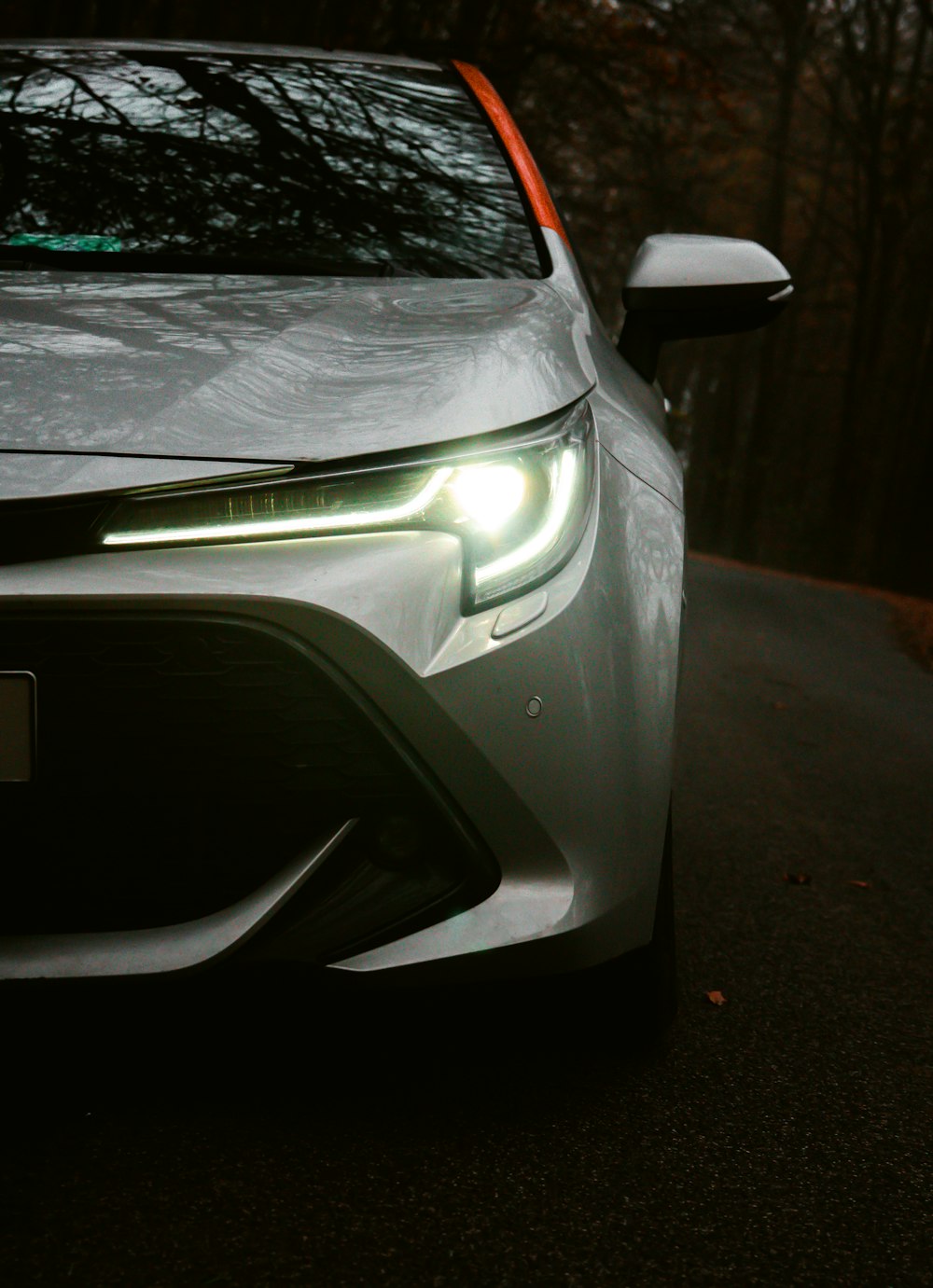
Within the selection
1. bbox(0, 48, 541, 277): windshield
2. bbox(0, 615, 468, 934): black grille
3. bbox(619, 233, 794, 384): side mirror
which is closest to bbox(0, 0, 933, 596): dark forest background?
bbox(0, 48, 541, 277): windshield

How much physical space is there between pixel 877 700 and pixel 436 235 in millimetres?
4930

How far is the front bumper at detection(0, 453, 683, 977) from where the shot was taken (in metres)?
1.74

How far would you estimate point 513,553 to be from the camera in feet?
6.19

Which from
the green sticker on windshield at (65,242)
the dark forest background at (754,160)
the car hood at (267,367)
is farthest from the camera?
the dark forest background at (754,160)

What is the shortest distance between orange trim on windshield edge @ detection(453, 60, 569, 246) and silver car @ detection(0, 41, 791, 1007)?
0.64 metres

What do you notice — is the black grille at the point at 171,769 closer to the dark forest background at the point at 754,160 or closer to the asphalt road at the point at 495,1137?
the asphalt road at the point at 495,1137

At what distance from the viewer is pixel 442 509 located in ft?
6.09

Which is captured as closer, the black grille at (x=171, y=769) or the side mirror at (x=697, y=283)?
the black grille at (x=171, y=769)

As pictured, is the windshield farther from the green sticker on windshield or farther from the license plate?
the license plate

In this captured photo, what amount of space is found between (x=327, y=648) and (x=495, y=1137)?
0.71m

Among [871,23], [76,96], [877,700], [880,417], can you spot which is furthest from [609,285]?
[76,96]

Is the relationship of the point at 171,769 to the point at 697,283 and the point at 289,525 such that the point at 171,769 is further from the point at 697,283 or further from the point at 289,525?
the point at 697,283

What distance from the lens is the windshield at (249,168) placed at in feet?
8.65

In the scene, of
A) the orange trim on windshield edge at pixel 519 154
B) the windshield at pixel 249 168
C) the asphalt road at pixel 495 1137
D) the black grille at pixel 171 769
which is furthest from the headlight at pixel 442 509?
the orange trim on windshield edge at pixel 519 154
